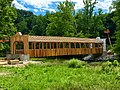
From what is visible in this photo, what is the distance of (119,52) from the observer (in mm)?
34000

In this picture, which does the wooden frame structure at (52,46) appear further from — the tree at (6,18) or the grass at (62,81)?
the grass at (62,81)

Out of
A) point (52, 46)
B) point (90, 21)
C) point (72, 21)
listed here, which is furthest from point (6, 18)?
point (90, 21)

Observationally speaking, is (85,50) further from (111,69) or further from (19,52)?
(111,69)

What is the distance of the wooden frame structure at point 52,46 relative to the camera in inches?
1286

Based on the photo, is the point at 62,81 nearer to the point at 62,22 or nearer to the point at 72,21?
the point at 62,22

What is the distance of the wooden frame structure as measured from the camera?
107 feet

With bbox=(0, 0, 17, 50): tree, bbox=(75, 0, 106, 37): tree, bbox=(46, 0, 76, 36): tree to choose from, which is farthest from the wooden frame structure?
bbox=(75, 0, 106, 37): tree

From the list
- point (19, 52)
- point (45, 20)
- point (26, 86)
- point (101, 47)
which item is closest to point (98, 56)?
point (101, 47)

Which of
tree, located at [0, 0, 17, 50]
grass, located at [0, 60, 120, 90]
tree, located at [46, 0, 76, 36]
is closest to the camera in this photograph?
grass, located at [0, 60, 120, 90]

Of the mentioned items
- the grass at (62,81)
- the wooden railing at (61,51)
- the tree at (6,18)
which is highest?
the tree at (6,18)

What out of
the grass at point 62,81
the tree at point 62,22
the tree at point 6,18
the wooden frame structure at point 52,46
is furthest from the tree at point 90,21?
the grass at point 62,81

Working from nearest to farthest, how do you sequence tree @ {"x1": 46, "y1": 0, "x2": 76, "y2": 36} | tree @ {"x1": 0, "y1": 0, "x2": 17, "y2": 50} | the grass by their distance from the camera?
1. the grass
2. tree @ {"x1": 0, "y1": 0, "x2": 17, "y2": 50}
3. tree @ {"x1": 46, "y1": 0, "x2": 76, "y2": 36}

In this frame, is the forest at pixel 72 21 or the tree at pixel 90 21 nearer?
the forest at pixel 72 21

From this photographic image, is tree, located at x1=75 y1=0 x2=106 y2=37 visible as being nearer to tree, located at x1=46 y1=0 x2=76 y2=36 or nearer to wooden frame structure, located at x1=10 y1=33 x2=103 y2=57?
tree, located at x1=46 y1=0 x2=76 y2=36
